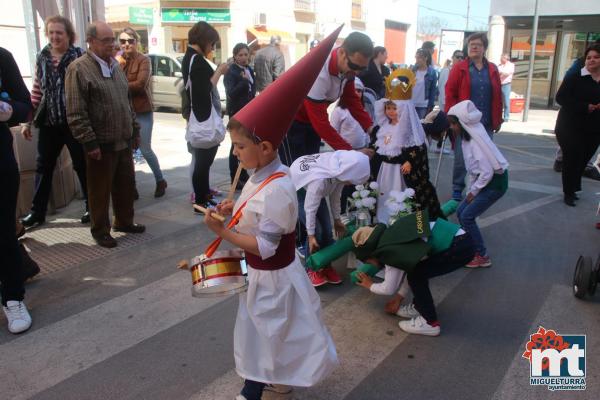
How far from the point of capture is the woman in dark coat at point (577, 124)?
20.1 ft

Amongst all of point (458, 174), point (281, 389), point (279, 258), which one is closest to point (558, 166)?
point (458, 174)

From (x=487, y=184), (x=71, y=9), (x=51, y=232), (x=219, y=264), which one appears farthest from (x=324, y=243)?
(x=71, y=9)

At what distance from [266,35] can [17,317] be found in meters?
26.9

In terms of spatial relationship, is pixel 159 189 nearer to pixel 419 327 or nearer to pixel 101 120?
pixel 101 120

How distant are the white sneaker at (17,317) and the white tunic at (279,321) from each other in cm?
171

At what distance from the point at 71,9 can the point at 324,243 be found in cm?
502

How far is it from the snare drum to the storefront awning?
24.7 m

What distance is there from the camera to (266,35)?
2838cm

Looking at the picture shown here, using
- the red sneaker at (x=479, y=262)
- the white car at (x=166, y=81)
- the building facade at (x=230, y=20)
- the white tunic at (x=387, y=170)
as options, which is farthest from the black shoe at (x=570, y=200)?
the building facade at (x=230, y=20)

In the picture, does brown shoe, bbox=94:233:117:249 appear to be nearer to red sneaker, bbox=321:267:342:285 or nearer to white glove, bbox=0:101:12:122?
white glove, bbox=0:101:12:122

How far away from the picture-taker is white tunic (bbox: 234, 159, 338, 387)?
233cm

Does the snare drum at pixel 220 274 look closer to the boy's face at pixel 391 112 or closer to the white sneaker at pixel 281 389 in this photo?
the white sneaker at pixel 281 389

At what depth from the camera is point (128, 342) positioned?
126 inches

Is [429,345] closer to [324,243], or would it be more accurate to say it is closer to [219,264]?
[324,243]
